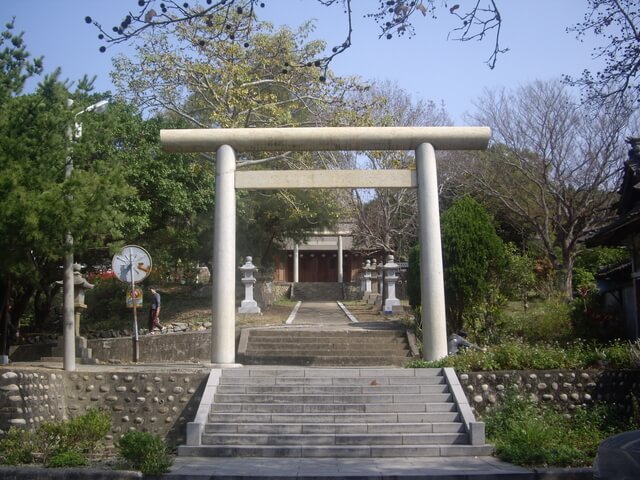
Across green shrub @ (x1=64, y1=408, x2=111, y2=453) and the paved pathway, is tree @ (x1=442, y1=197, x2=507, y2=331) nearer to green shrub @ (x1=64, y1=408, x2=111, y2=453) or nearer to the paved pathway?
the paved pathway

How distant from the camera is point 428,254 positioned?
1491 centimetres

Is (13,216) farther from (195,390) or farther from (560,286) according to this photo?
(560,286)

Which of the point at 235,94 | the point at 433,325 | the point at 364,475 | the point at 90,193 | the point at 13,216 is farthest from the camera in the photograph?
the point at 235,94

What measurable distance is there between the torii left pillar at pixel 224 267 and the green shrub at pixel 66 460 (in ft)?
15.8

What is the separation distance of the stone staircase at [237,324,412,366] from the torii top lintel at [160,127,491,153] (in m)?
5.41

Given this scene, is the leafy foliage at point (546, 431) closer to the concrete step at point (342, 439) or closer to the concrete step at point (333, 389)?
the concrete step at point (342, 439)

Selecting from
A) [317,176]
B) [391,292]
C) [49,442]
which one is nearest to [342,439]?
[49,442]

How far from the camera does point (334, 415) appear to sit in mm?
12578

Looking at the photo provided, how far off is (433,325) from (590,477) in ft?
17.5

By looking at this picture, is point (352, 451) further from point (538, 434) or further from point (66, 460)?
point (66, 460)

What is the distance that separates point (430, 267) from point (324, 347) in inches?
197

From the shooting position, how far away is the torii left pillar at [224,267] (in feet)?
48.5

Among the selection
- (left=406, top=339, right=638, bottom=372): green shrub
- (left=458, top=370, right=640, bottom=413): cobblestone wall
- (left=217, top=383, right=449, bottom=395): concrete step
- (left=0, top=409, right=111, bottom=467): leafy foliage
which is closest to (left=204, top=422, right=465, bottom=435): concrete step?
(left=217, top=383, right=449, bottom=395): concrete step

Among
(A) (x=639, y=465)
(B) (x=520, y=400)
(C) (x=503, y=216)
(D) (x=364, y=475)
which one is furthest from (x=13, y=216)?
(C) (x=503, y=216)
